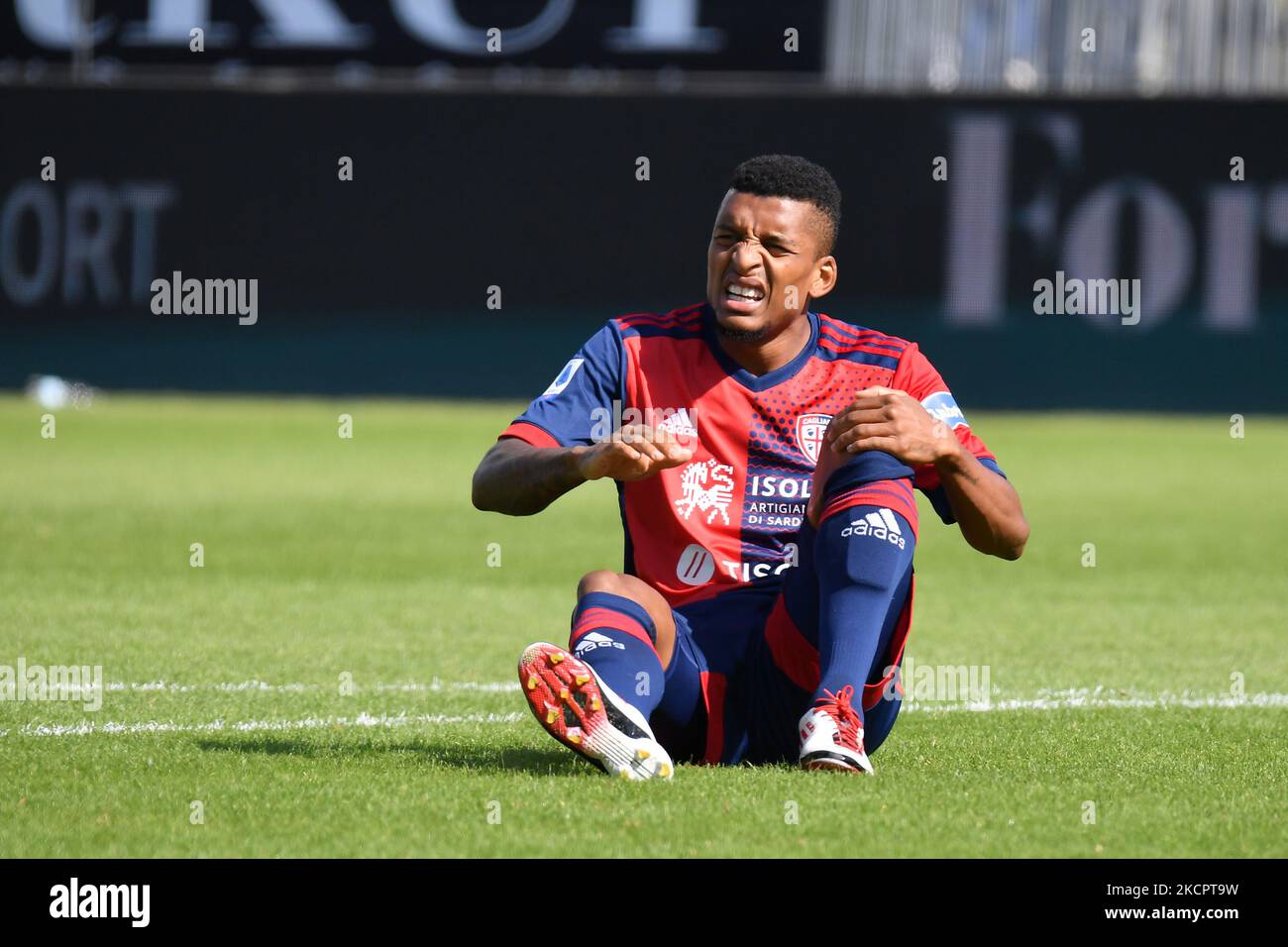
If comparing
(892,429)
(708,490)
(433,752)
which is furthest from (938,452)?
(433,752)

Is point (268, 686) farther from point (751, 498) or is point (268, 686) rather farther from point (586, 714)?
point (586, 714)

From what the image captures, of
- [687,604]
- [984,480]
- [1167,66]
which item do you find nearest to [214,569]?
[687,604]

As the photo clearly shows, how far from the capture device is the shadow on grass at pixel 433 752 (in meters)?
4.90

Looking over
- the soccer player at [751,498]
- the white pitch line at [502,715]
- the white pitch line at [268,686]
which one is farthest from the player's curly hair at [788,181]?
the white pitch line at [268,686]

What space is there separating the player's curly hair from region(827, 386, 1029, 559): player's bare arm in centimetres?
66

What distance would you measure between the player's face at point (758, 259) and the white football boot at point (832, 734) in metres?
1.00

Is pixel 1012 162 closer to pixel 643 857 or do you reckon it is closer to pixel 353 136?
pixel 353 136

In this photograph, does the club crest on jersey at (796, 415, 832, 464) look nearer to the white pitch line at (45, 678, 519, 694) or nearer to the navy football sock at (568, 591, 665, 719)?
the navy football sock at (568, 591, 665, 719)

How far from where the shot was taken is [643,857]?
152 inches

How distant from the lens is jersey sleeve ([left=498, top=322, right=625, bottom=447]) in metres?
4.77

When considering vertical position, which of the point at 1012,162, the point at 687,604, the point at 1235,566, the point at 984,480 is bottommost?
the point at 1235,566

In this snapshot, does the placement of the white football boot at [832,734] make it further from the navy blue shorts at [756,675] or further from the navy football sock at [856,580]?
the navy blue shorts at [756,675]

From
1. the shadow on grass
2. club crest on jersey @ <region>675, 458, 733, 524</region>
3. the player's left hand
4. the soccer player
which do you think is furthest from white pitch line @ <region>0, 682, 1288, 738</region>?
the player's left hand

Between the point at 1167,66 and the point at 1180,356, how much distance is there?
11.4ft
